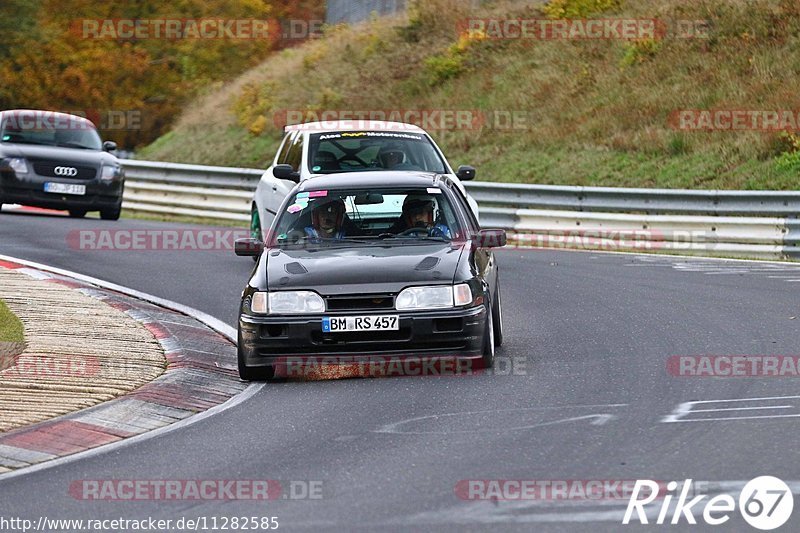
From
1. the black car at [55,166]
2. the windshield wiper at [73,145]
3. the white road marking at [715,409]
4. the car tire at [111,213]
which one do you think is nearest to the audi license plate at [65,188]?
the black car at [55,166]

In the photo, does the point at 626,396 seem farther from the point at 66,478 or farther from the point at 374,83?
the point at 374,83

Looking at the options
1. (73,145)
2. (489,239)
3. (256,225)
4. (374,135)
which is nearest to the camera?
(489,239)

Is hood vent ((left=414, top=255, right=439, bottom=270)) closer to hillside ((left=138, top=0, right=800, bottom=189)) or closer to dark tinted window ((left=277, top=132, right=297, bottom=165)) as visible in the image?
dark tinted window ((left=277, top=132, right=297, bottom=165))

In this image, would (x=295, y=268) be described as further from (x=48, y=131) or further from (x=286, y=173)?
(x=48, y=131)

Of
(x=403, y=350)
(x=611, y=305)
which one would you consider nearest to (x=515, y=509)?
(x=403, y=350)

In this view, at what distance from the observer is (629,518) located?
21.1 feet

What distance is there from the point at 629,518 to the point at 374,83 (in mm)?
30231

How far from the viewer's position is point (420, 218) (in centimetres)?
1175

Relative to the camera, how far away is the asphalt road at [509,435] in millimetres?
6789

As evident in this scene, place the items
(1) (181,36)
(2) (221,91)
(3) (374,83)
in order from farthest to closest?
(1) (181,36)
(2) (221,91)
(3) (374,83)

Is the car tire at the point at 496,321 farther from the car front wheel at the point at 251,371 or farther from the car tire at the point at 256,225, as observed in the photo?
the car tire at the point at 256,225

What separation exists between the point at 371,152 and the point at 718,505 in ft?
35.6

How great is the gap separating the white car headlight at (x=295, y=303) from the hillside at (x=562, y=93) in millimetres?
14777

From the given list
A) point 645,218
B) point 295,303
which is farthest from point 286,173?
point 645,218
